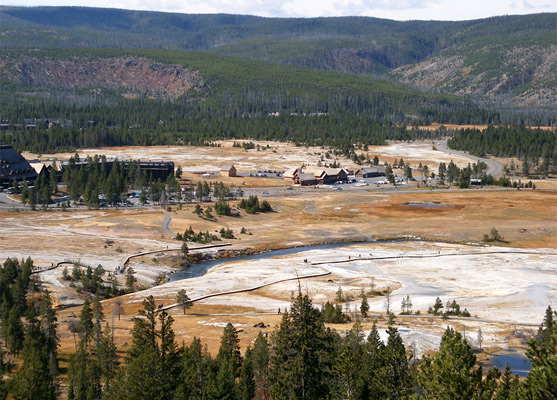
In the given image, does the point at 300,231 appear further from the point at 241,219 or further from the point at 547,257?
the point at 547,257

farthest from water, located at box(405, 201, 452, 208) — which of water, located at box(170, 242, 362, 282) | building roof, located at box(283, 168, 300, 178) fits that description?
building roof, located at box(283, 168, 300, 178)

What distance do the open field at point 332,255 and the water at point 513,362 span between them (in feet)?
8.38

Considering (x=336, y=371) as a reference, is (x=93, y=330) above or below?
below

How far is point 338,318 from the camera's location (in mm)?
62938

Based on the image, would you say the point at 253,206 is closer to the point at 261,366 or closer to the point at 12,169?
the point at 12,169

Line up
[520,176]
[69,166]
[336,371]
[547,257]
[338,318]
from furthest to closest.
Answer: [520,176] → [69,166] → [547,257] → [338,318] → [336,371]

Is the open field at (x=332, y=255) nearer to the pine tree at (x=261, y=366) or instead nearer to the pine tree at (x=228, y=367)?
the pine tree at (x=228, y=367)

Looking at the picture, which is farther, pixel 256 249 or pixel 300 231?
pixel 300 231

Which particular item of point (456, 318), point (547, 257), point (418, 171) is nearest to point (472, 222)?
point (547, 257)

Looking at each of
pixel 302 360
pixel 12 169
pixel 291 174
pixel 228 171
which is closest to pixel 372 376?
pixel 302 360

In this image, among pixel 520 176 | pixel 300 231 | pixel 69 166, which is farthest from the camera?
pixel 520 176

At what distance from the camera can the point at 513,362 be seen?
52.9m

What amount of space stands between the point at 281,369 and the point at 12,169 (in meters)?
122

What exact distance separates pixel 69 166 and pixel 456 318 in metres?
103
